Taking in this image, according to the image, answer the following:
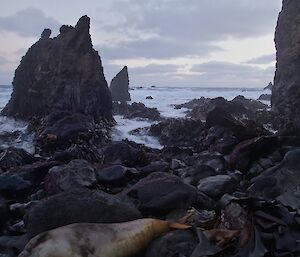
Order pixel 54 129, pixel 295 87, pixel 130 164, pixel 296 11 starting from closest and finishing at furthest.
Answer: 1. pixel 130 164
2. pixel 54 129
3. pixel 295 87
4. pixel 296 11

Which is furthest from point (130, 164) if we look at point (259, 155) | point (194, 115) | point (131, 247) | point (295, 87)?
point (194, 115)

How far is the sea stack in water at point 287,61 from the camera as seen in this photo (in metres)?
12.9

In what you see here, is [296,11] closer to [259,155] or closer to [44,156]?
[259,155]

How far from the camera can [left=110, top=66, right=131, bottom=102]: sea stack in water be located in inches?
1311

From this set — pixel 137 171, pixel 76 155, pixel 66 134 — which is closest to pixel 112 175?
pixel 137 171

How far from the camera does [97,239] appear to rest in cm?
299

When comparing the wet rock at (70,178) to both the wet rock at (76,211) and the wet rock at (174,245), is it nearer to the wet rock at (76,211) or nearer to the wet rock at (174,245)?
the wet rock at (76,211)

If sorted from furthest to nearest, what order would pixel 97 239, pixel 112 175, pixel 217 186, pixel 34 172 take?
pixel 34 172
pixel 112 175
pixel 217 186
pixel 97 239

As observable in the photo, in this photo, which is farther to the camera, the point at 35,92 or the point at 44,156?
the point at 35,92

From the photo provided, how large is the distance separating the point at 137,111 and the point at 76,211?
49.7ft

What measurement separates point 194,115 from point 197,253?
49.9 feet

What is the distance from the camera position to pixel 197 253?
2.89 m

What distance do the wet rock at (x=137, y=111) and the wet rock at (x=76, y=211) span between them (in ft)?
41.7

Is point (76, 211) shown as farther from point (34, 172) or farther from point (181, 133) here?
point (181, 133)
